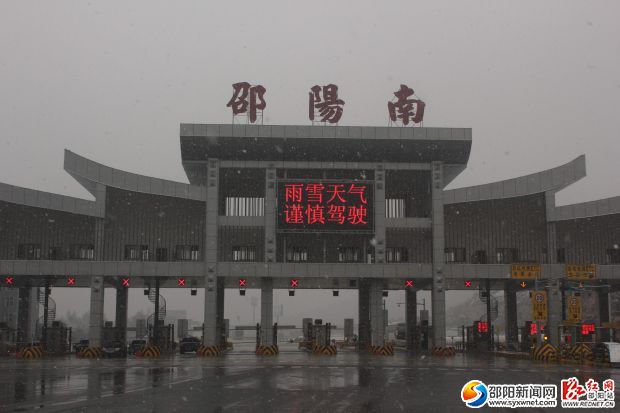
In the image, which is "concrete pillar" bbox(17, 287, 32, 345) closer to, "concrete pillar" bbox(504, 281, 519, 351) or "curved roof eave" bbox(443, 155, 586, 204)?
"curved roof eave" bbox(443, 155, 586, 204)

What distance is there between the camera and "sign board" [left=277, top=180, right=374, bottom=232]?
5009 centimetres

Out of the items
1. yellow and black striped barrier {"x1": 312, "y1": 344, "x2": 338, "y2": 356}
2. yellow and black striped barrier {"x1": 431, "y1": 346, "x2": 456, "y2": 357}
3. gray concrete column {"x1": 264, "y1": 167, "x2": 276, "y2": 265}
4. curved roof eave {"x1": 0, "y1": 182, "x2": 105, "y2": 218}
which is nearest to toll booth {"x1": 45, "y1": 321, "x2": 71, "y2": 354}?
curved roof eave {"x1": 0, "y1": 182, "x2": 105, "y2": 218}

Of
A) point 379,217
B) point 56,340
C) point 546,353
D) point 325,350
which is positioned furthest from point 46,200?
point 546,353

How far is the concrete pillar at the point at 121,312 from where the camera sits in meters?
54.5

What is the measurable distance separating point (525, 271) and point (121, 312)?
1291 inches

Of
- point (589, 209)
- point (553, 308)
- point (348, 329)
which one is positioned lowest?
point (348, 329)

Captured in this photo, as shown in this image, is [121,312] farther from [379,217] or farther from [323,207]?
[379,217]

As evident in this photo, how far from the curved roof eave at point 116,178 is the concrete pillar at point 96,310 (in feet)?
23.4

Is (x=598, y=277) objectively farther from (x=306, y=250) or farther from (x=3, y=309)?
(x=3, y=309)

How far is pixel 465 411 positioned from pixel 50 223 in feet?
142

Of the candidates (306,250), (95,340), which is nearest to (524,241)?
(306,250)

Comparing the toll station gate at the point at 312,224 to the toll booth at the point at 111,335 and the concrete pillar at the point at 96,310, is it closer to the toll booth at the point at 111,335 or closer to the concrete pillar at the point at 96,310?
the concrete pillar at the point at 96,310

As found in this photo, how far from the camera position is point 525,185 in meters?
50.9

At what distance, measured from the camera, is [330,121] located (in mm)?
49688
